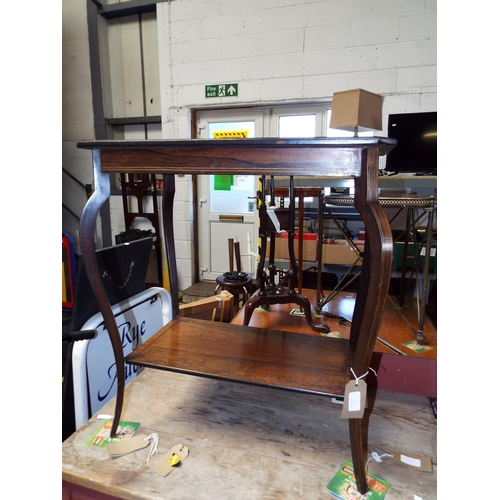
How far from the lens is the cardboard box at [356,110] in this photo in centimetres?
169

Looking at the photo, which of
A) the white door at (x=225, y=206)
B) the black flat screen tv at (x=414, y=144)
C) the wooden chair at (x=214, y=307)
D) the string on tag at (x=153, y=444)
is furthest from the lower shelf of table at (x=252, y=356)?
the white door at (x=225, y=206)

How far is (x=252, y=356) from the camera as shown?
1.10 metres

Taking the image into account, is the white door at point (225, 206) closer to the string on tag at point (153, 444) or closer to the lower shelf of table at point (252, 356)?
the lower shelf of table at point (252, 356)

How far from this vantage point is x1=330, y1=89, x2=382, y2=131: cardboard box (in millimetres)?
1690

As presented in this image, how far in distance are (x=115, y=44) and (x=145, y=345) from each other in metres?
4.02

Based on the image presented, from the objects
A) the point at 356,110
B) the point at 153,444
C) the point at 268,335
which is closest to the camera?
the point at 153,444

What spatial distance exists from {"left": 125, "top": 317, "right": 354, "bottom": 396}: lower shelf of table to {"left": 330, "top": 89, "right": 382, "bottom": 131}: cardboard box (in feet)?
3.61

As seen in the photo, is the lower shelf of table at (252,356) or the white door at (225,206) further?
the white door at (225,206)

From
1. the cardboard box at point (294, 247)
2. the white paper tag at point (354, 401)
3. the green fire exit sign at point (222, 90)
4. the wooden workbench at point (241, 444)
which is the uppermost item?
the green fire exit sign at point (222, 90)

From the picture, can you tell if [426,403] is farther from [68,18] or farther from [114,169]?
[68,18]

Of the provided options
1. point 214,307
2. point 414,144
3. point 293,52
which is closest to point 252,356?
point 214,307

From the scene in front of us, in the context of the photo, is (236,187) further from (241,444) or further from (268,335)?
(241,444)

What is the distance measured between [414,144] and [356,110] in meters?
1.00

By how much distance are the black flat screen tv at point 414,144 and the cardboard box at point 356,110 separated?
758mm
